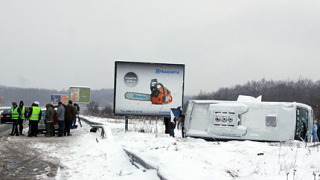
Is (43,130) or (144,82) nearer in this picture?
(43,130)

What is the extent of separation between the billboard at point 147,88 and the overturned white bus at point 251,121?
15.6ft

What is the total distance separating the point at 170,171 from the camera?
569 centimetres

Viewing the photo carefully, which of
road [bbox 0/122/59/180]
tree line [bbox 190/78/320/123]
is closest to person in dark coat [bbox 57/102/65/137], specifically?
road [bbox 0/122/59/180]

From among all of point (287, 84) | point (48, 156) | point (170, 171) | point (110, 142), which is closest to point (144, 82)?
point (110, 142)

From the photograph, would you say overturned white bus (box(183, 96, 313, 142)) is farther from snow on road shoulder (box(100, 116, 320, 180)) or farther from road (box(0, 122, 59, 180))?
road (box(0, 122, 59, 180))

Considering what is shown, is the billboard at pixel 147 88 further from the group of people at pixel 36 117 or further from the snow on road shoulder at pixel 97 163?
the snow on road shoulder at pixel 97 163

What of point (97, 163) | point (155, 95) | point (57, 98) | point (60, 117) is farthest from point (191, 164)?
point (57, 98)

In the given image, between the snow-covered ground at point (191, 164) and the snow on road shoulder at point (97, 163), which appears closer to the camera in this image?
the snow-covered ground at point (191, 164)

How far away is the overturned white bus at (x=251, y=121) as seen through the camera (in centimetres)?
1208

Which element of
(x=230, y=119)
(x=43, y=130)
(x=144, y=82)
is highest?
(x=144, y=82)

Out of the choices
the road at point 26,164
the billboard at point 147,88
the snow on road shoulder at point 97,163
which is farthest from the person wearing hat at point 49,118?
the road at point 26,164

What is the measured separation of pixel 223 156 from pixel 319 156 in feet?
7.59

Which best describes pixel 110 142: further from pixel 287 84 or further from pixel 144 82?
pixel 287 84

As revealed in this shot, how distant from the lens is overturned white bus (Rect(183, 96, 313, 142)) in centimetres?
1208
